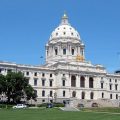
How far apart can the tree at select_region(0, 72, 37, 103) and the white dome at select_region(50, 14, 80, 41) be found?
55.8 m

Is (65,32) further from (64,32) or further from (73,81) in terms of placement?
(73,81)

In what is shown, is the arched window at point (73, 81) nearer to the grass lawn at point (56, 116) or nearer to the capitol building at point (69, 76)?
the capitol building at point (69, 76)

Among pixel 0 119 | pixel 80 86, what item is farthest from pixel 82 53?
pixel 0 119

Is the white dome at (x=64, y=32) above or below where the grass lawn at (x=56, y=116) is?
above

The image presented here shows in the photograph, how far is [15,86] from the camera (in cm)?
11012

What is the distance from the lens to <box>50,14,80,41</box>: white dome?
16375cm

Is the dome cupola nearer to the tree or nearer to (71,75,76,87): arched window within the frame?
(71,75,76,87): arched window

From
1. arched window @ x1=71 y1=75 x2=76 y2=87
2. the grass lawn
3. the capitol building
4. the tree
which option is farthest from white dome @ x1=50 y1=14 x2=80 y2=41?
the grass lawn

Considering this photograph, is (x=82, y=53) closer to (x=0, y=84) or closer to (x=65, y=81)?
(x=65, y=81)

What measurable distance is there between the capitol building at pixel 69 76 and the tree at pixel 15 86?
22132mm

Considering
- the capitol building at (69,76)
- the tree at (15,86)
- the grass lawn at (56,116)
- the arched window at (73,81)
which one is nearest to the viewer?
the grass lawn at (56,116)

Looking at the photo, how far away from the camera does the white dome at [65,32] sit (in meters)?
164

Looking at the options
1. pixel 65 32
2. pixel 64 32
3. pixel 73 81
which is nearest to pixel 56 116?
pixel 73 81

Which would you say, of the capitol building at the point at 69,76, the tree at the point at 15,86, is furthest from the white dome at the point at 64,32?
the tree at the point at 15,86
